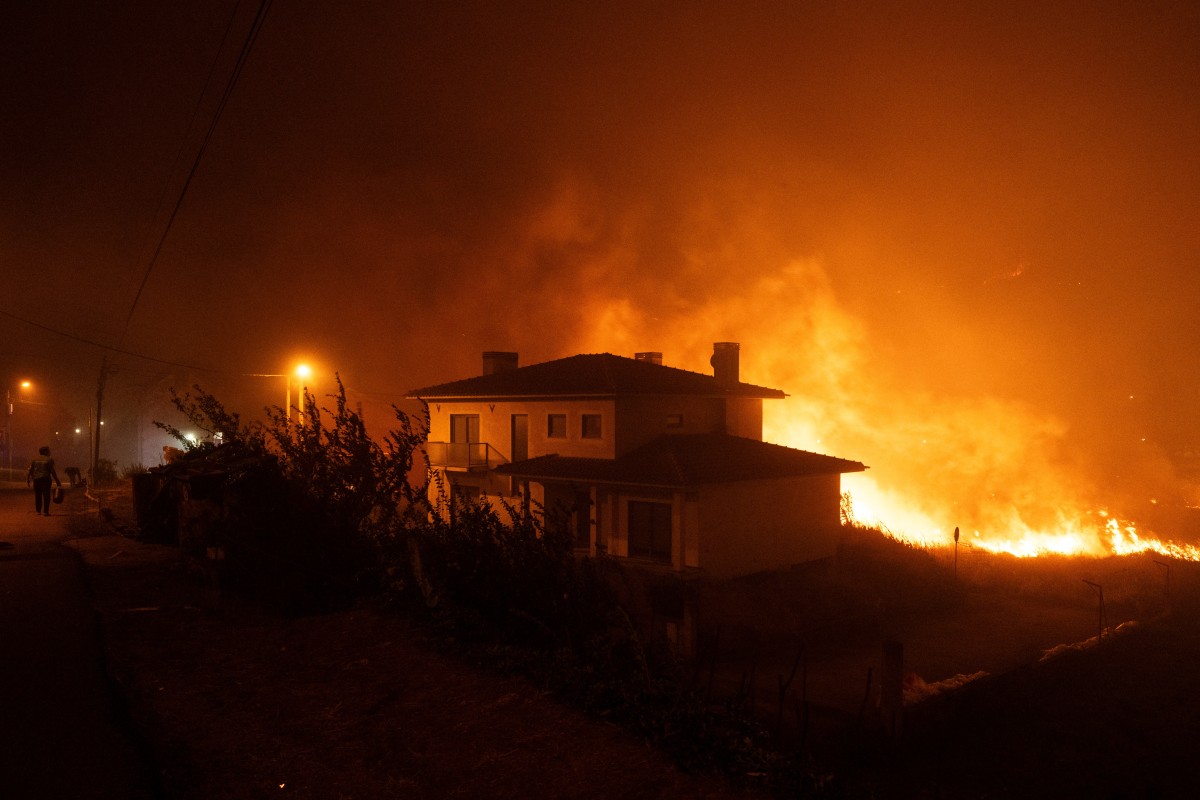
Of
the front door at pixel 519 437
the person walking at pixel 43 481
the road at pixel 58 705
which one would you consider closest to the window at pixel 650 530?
the front door at pixel 519 437

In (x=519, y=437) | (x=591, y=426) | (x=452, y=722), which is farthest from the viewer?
(x=519, y=437)

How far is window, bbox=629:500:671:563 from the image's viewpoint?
22656 mm

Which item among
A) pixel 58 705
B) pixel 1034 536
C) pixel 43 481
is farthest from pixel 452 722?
pixel 1034 536

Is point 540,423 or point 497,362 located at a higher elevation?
point 497,362

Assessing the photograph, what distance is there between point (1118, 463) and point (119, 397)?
98.4 m

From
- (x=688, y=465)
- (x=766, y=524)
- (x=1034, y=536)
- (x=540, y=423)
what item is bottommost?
(x=1034, y=536)

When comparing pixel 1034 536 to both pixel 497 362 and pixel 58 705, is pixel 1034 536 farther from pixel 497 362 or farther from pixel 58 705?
pixel 58 705

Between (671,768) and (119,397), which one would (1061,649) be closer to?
(671,768)

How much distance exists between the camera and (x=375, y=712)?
6211 mm

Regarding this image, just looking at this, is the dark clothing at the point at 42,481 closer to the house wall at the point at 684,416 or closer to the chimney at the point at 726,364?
the house wall at the point at 684,416

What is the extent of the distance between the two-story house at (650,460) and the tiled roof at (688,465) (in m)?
0.05

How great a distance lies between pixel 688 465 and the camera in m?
23.1

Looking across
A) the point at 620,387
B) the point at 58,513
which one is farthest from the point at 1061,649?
the point at 58,513

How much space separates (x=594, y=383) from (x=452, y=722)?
21.0 metres
